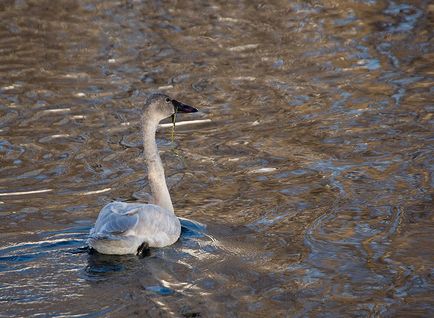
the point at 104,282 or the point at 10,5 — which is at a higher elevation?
the point at 10,5

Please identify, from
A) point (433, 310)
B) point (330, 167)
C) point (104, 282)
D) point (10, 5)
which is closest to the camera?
point (433, 310)

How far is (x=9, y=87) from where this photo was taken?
15648 millimetres

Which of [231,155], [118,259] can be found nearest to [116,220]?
[118,259]

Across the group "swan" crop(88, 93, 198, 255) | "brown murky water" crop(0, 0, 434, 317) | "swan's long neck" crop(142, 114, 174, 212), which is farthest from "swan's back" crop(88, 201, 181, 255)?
"swan's long neck" crop(142, 114, 174, 212)

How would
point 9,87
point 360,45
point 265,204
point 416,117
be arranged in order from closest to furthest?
1. point 265,204
2. point 416,117
3. point 9,87
4. point 360,45

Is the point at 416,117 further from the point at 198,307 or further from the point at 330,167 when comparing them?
the point at 198,307

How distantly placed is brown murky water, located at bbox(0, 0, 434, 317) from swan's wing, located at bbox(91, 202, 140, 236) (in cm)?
27

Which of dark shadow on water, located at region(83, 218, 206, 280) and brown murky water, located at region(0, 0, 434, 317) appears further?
dark shadow on water, located at region(83, 218, 206, 280)

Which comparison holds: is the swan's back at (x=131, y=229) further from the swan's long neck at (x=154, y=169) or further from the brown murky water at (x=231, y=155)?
the swan's long neck at (x=154, y=169)

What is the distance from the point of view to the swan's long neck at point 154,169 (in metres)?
10.1

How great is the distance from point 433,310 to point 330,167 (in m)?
3.99

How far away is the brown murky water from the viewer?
822 centimetres

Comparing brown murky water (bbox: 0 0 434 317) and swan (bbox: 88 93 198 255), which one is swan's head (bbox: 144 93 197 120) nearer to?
swan (bbox: 88 93 198 255)

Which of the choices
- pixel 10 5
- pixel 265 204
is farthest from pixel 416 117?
pixel 10 5
